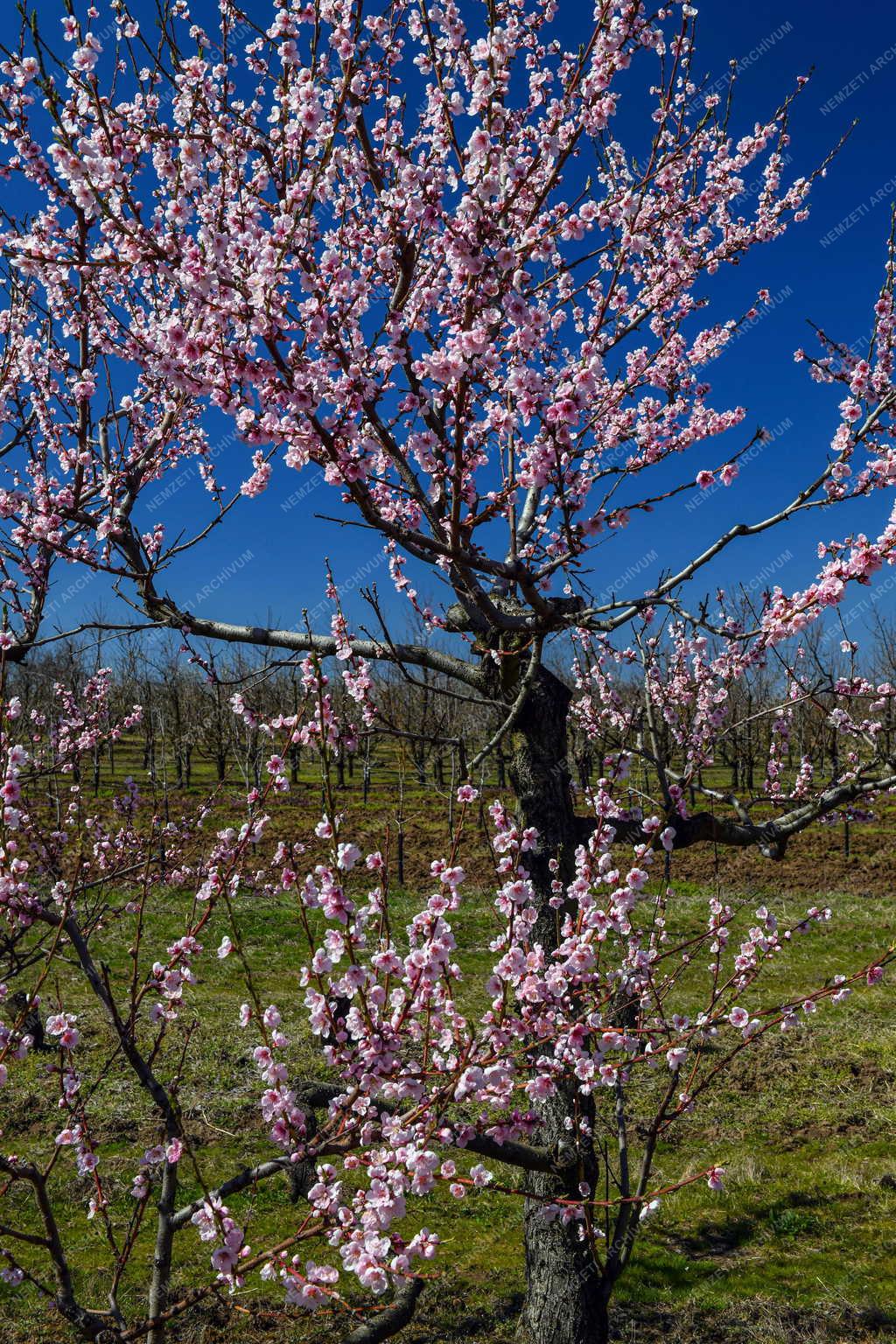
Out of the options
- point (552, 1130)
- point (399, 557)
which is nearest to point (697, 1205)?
point (552, 1130)

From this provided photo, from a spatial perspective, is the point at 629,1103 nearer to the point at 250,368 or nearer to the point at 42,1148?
the point at 42,1148

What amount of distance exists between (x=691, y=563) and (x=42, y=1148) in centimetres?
778

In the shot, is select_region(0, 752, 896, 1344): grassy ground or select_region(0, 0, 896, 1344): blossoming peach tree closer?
select_region(0, 0, 896, 1344): blossoming peach tree

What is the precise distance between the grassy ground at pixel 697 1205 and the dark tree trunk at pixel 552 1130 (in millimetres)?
994

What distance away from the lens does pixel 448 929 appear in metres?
2.67

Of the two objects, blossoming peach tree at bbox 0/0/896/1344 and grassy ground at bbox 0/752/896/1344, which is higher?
blossoming peach tree at bbox 0/0/896/1344

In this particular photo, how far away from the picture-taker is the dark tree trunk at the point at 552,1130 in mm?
4273

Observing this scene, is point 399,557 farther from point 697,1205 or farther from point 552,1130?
point 697,1205

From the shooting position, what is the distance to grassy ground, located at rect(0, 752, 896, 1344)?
5480 mm

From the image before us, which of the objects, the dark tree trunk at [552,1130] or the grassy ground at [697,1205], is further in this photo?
the grassy ground at [697,1205]

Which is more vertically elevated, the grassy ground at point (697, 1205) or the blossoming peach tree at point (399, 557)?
the blossoming peach tree at point (399, 557)

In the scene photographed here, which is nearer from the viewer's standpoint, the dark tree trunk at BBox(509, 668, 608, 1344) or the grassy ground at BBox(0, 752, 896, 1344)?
the dark tree trunk at BBox(509, 668, 608, 1344)

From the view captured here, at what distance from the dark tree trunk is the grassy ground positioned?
0.99 meters

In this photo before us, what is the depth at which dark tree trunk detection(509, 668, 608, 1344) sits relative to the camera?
427 centimetres
